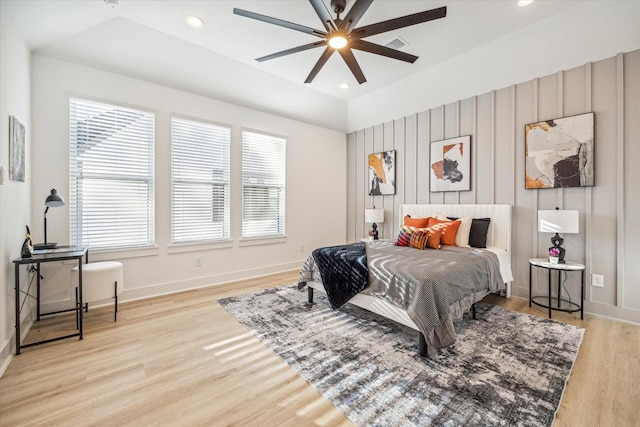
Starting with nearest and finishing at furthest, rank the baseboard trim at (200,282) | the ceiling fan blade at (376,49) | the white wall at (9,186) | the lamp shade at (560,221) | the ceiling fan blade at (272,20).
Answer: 1. the white wall at (9,186)
2. the ceiling fan blade at (272,20)
3. the ceiling fan blade at (376,49)
4. the lamp shade at (560,221)
5. the baseboard trim at (200,282)

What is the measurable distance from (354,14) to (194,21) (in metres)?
1.89

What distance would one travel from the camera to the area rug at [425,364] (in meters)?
1.61

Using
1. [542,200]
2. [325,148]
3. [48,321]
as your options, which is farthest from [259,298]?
[542,200]

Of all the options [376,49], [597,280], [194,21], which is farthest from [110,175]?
[597,280]

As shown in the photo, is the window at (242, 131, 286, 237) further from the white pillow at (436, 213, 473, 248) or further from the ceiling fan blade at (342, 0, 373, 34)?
the white pillow at (436, 213, 473, 248)

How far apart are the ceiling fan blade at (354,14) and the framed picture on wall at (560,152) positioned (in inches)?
103

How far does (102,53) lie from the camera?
3.10 m

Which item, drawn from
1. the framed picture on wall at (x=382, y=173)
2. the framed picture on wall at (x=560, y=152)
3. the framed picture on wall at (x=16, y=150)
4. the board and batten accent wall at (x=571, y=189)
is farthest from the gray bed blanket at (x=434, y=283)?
the framed picture on wall at (x=16, y=150)

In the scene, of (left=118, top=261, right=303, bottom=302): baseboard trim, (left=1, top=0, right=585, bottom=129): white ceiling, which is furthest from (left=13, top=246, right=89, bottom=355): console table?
(left=1, top=0, right=585, bottom=129): white ceiling

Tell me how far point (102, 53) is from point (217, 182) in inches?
77.0

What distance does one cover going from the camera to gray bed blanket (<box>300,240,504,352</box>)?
216 cm

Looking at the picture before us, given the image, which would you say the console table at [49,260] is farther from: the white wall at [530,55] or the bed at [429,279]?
the white wall at [530,55]

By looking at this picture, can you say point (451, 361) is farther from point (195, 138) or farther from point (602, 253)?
point (195, 138)

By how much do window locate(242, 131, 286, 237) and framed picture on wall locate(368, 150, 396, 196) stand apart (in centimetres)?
A: 176
